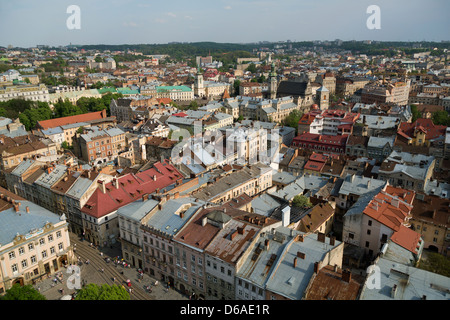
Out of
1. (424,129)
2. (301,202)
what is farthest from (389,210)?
(424,129)

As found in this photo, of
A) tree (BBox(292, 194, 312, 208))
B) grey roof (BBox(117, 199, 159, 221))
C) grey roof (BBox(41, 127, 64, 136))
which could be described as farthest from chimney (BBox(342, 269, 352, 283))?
grey roof (BBox(41, 127, 64, 136))

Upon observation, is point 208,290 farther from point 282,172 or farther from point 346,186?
point 282,172

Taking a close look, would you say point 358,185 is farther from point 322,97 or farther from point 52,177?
point 322,97

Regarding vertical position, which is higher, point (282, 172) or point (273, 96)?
point (273, 96)

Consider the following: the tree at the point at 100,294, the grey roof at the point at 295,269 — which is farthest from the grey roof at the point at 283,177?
the tree at the point at 100,294

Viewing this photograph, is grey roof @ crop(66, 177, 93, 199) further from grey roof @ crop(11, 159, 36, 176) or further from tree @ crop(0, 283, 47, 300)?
tree @ crop(0, 283, 47, 300)

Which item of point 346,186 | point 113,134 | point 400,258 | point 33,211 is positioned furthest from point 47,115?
point 400,258
